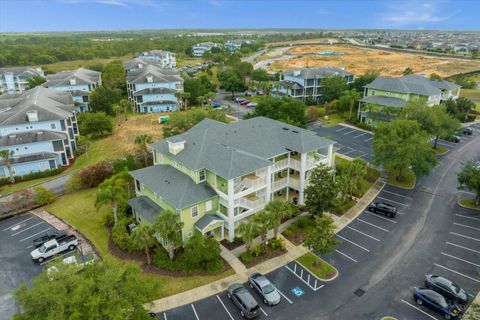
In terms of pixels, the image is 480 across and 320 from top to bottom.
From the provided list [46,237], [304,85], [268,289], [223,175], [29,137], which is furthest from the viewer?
[304,85]

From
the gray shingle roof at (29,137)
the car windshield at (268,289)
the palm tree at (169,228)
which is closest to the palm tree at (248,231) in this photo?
the car windshield at (268,289)

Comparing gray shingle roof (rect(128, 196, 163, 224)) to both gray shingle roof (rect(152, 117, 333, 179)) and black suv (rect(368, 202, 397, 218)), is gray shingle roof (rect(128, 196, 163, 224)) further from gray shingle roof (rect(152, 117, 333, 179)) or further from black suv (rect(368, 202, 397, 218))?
black suv (rect(368, 202, 397, 218))

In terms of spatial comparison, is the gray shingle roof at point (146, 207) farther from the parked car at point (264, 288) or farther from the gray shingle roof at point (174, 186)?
the parked car at point (264, 288)

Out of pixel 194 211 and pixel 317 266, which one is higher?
pixel 194 211

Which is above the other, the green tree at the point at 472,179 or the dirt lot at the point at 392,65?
the dirt lot at the point at 392,65

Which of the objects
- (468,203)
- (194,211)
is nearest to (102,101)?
(194,211)

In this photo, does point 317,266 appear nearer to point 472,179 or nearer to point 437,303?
point 437,303

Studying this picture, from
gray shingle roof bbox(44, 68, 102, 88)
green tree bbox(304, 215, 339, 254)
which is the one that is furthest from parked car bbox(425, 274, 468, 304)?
gray shingle roof bbox(44, 68, 102, 88)
